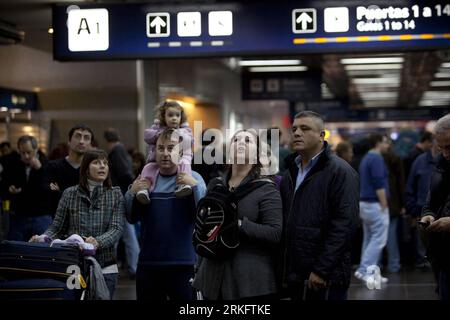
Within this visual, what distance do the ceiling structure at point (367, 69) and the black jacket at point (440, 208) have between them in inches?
169

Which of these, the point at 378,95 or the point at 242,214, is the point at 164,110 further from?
the point at 378,95

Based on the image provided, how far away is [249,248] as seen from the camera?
16.3 feet

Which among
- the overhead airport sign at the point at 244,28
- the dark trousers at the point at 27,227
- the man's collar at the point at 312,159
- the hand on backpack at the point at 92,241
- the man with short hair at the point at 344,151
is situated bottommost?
the dark trousers at the point at 27,227

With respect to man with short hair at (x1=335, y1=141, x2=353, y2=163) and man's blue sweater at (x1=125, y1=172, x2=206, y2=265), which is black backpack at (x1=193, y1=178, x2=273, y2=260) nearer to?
man's blue sweater at (x1=125, y1=172, x2=206, y2=265)

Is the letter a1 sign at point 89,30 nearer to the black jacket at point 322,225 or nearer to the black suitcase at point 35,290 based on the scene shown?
the black suitcase at point 35,290

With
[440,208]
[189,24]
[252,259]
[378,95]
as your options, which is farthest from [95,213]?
[378,95]

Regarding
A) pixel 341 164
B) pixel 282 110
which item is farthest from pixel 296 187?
pixel 282 110

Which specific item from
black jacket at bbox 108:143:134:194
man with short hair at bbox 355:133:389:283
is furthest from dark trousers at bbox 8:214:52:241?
man with short hair at bbox 355:133:389:283

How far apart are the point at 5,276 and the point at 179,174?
133 centimetres

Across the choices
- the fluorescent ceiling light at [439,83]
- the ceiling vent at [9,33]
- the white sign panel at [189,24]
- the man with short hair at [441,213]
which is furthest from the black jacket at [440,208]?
the fluorescent ceiling light at [439,83]

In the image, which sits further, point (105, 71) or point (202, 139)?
point (105, 71)

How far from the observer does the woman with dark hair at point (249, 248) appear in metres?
4.92

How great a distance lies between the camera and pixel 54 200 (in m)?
7.39

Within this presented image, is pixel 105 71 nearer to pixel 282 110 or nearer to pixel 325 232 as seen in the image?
pixel 325 232
